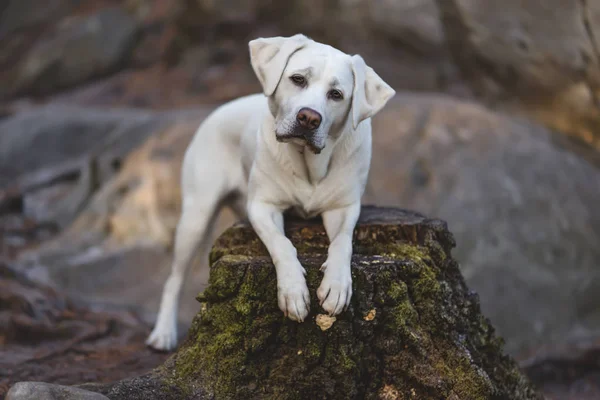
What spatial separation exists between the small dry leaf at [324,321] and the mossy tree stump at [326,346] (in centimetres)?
2

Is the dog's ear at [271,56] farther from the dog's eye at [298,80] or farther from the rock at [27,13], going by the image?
the rock at [27,13]

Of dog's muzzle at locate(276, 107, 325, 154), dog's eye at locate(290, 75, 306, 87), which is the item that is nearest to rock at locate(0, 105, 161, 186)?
dog's eye at locate(290, 75, 306, 87)

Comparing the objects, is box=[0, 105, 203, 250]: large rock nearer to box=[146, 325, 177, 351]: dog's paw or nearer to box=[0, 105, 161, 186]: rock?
box=[0, 105, 161, 186]: rock

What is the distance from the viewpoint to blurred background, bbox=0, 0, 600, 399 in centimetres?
582

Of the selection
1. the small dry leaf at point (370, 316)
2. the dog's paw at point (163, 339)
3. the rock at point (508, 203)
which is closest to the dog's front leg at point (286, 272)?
the small dry leaf at point (370, 316)

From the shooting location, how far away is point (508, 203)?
7145 mm

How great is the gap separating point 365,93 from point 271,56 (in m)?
0.47

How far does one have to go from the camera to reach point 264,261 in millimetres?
3266

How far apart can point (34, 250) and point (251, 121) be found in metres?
4.40

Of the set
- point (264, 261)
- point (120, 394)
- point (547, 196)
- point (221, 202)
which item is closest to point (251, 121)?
point (221, 202)

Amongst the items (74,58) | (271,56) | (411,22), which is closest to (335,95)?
(271,56)

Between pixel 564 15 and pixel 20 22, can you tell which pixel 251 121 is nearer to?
pixel 564 15

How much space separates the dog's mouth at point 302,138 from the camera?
325 cm

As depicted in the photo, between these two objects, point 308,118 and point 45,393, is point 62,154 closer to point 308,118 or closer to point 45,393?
point 308,118
